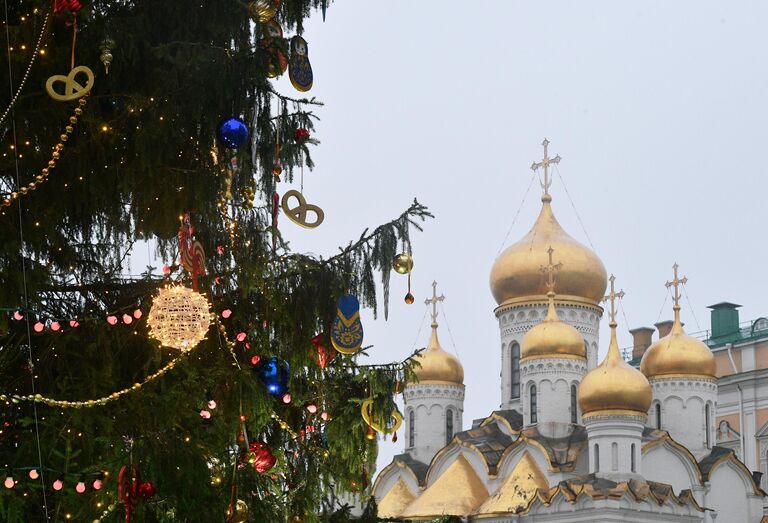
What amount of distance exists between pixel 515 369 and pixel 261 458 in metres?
32.3

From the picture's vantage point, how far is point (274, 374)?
7.16 metres

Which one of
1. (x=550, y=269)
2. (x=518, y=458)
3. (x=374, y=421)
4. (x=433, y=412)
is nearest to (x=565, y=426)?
(x=518, y=458)

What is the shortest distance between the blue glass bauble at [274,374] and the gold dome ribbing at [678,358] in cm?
2964

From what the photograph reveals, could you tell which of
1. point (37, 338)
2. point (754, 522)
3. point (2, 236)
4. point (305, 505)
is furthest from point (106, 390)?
point (754, 522)

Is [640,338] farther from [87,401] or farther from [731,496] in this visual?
[87,401]

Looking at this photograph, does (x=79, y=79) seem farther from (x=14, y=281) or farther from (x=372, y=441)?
(x=372, y=441)

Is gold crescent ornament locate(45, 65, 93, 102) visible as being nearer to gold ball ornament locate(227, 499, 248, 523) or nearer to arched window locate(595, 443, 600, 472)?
gold ball ornament locate(227, 499, 248, 523)

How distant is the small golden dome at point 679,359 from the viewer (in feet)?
117

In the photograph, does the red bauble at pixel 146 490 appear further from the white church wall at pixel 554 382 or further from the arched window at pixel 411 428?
the arched window at pixel 411 428

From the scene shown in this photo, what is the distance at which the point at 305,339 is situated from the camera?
24.7 ft

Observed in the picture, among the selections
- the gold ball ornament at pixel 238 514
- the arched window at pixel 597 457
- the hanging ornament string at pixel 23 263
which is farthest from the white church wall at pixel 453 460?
the hanging ornament string at pixel 23 263

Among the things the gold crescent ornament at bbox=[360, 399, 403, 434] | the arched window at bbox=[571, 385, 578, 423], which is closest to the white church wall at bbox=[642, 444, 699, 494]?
the arched window at bbox=[571, 385, 578, 423]

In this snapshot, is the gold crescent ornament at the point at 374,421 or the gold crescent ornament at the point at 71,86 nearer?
the gold crescent ornament at the point at 71,86

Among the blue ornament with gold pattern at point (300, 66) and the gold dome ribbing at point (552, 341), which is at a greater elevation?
the gold dome ribbing at point (552, 341)
